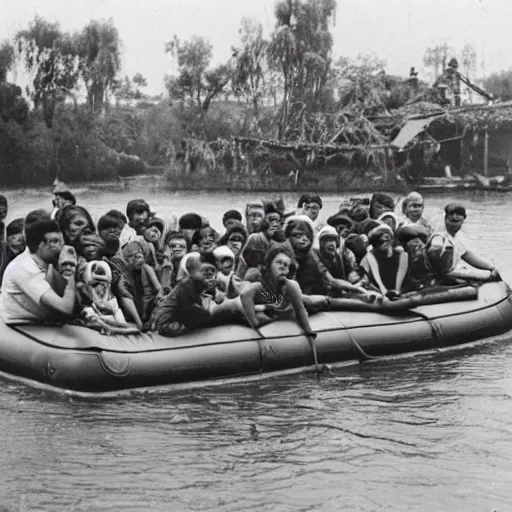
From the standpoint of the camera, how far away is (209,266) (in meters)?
5.91

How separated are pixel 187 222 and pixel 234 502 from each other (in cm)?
370

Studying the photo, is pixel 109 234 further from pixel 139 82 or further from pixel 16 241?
pixel 139 82

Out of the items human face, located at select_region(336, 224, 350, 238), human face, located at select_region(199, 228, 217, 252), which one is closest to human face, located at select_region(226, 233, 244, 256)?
human face, located at select_region(199, 228, 217, 252)

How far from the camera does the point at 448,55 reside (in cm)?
2698

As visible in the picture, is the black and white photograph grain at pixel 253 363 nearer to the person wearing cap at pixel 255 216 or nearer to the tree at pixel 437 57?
the person wearing cap at pixel 255 216

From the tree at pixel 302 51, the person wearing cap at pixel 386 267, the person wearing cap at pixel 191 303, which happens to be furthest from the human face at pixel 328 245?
the tree at pixel 302 51

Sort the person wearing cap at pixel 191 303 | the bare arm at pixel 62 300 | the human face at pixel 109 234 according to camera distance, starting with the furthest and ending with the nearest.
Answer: the human face at pixel 109 234 < the person wearing cap at pixel 191 303 < the bare arm at pixel 62 300

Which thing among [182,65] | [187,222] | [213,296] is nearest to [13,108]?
[182,65]

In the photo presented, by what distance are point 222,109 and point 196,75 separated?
1.42m

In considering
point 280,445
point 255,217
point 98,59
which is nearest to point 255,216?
point 255,217

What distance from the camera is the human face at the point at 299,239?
6809mm

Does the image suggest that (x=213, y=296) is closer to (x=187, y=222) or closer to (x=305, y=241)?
(x=305, y=241)

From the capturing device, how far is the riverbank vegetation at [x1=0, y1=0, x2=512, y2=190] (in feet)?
72.0

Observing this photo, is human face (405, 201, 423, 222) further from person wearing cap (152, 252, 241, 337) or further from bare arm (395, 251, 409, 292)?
person wearing cap (152, 252, 241, 337)
